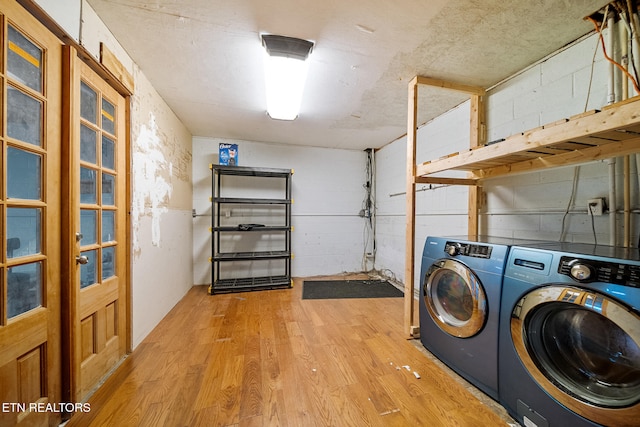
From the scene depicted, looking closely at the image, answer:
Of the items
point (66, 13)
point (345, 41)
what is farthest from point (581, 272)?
point (66, 13)

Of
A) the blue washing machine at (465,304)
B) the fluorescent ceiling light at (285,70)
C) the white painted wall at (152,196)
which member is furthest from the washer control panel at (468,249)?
the white painted wall at (152,196)

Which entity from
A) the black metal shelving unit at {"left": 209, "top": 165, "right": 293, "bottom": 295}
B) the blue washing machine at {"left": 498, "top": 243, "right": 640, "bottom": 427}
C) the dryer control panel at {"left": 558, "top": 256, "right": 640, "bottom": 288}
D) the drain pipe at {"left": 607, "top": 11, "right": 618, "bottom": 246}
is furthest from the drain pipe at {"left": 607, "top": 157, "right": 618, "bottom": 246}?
the black metal shelving unit at {"left": 209, "top": 165, "right": 293, "bottom": 295}

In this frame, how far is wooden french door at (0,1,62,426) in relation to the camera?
86 cm

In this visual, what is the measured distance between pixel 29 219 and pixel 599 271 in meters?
2.29

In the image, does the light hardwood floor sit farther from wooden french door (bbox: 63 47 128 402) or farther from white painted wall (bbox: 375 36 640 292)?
white painted wall (bbox: 375 36 640 292)

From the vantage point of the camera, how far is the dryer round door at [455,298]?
1265mm

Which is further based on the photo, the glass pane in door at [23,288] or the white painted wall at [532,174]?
the white painted wall at [532,174]

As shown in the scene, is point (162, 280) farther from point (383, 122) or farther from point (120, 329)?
point (383, 122)

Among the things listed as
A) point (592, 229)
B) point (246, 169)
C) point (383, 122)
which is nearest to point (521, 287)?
point (592, 229)

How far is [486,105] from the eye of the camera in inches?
77.7

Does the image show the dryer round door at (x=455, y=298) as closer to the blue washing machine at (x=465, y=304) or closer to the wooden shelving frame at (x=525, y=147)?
the blue washing machine at (x=465, y=304)

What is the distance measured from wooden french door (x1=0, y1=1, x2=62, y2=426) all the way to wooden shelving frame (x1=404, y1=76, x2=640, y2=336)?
2.11 metres

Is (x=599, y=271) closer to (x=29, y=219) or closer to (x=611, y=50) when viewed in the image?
(x=611, y=50)

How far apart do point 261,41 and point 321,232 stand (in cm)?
274
